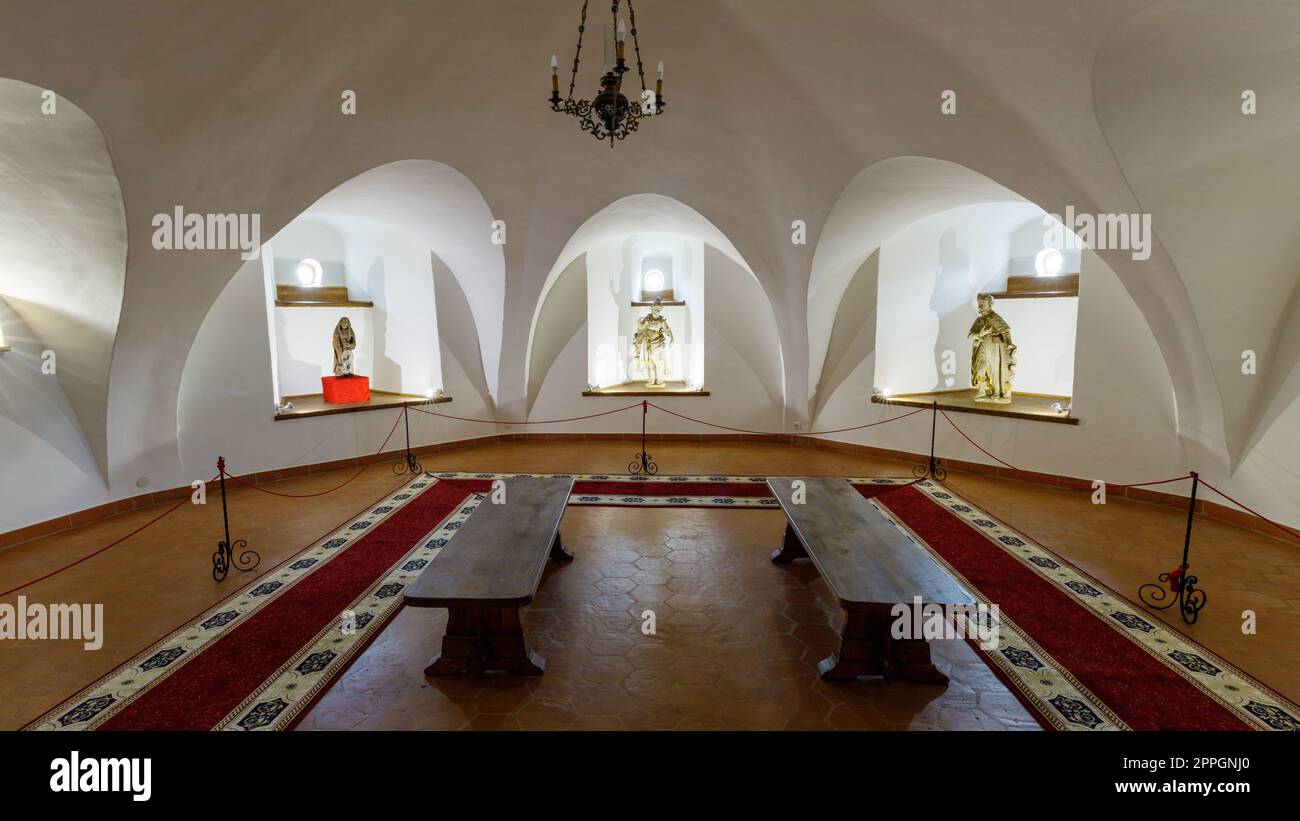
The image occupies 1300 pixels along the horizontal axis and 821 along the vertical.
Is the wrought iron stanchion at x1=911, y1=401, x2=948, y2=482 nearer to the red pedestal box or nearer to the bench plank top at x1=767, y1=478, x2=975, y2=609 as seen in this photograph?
the bench plank top at x1=767, y1=478, x2=975, y2=609

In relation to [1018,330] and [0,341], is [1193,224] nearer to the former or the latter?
[1018,330]

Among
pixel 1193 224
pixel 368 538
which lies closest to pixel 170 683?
pixel 368 538

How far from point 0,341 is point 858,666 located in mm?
8421

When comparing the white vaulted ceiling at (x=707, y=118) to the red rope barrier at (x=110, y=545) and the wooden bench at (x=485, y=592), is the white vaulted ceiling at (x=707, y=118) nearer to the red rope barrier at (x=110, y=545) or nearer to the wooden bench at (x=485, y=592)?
the red rope barrier at (x=110, y=545)

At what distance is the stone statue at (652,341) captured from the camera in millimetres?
11109

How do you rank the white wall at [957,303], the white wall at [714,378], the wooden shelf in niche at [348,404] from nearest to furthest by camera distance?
the wooden shelf in niche at [348,404] < the white wall at [957,303] < the white wall at [714,378]

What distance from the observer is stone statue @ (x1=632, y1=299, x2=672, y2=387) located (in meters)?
11.1

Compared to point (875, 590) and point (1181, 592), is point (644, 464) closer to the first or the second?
point (875, 590)

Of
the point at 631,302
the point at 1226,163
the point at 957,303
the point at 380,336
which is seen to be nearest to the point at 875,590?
the point at 1226,163

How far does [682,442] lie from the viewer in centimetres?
1081

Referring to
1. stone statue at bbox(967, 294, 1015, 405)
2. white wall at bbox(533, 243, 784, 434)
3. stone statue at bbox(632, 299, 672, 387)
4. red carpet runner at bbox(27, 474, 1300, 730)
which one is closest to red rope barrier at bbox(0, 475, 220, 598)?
red carpet runner at bbox(27, 474, 1300, 730)

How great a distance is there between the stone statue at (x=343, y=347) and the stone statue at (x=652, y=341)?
483cm

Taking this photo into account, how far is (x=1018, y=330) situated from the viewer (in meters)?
9.53

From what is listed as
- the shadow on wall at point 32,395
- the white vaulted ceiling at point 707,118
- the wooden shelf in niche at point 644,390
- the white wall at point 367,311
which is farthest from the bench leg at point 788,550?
the shadow on wall at point 32,395
